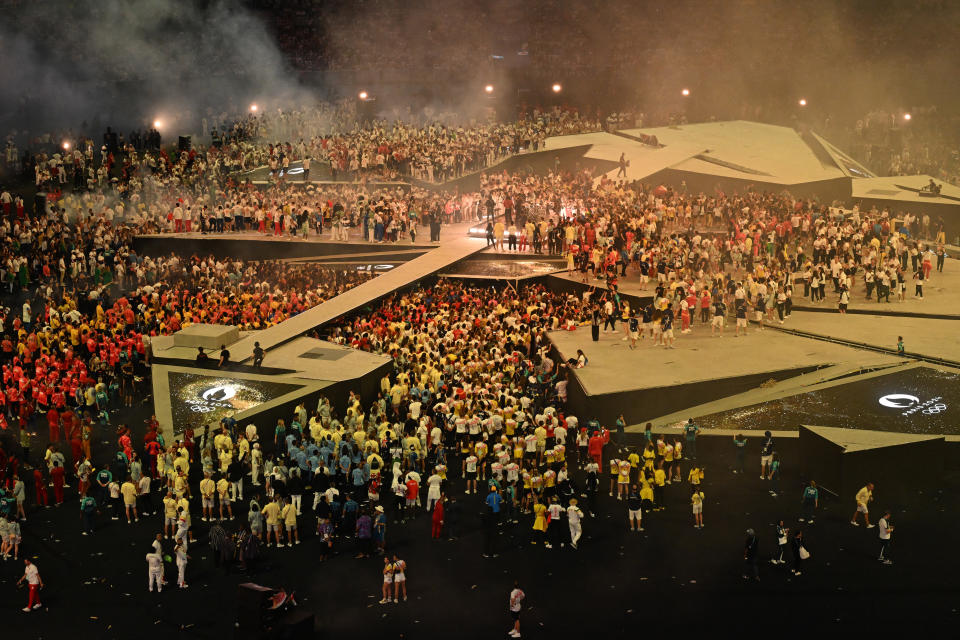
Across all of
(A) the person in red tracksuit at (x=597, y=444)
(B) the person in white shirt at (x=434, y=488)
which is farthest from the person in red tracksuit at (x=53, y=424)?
(A) the person in red tracksuit at (x=597, y=444)

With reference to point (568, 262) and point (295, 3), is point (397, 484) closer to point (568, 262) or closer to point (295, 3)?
point (568, 262)

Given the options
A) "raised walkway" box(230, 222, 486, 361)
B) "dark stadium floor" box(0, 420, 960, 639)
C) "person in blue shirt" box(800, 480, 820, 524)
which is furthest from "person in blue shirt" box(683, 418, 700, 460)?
"raised walkway" box(230, 222, 486, 361)

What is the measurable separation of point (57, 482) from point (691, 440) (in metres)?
11.6

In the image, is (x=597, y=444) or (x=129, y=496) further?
(x=597, y=444)

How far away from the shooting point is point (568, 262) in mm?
30812

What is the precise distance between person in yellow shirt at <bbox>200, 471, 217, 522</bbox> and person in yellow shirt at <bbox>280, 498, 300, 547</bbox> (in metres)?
1.47

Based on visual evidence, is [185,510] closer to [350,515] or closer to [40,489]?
[350,515]

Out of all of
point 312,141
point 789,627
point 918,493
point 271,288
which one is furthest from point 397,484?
point 312,141

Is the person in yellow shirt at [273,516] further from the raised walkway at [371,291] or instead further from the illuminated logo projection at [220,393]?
the raised walkway at [371,291]

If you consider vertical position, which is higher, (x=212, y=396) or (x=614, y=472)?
(x=212, y=396)

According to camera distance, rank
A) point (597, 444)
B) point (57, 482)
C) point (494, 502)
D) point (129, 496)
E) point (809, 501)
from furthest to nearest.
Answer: point (597, 444), point (57, 482), point (129, 496), point (809, 501), point (494, 502)

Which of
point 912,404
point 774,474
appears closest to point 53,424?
point 774,474

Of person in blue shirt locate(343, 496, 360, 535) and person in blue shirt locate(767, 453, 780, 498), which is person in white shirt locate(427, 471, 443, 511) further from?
person in blue shirt locate(767, 453, 780, 498)

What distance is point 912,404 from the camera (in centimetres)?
2062
